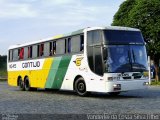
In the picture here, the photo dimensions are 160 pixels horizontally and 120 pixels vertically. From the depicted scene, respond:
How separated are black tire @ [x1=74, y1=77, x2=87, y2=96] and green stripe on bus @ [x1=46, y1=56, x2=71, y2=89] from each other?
129 centimetres

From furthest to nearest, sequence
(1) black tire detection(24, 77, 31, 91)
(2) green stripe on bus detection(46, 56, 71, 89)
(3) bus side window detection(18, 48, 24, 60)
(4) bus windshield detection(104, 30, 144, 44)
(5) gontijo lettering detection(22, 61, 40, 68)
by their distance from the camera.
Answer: (3) bus side window detection(18, 48, 24, 60) → (1) black tire detection(24, 77, 31, 91) → (5) gontijo lettering detection(22, 61, 40, 68) → (2) green stripe on bus detection(46, 56, 71, 89) → (4) bus windshield detection(104, 30, 144, 44)

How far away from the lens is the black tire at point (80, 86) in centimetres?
1993

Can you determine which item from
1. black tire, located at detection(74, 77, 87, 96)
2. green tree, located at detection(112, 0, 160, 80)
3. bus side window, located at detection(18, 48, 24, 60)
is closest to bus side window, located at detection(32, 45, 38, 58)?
bus side window, located at detection(18, 48, 24, 60)

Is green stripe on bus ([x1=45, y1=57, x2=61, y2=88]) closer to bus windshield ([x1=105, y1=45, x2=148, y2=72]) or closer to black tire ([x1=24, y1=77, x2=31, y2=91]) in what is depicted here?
black tire ([x1=24, y1=77, x2=31, y2=91])

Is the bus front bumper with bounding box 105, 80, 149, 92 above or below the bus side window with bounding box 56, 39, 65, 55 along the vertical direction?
below

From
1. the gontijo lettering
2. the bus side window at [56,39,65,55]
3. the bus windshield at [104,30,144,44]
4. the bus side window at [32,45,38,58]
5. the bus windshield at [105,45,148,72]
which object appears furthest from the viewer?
the bus side window at [32,45,38,58]

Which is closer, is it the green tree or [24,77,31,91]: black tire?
[24,77,31,91]: black tire

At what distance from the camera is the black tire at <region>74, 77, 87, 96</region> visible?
19933 millimetres

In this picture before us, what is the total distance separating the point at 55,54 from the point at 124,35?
15.5 feet

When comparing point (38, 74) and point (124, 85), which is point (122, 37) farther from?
point (38, 74)

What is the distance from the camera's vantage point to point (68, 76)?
21.2m

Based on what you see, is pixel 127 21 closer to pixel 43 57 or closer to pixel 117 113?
pixel 43 57

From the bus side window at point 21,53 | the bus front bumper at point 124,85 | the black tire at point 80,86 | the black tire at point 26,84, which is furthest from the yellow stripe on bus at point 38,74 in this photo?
the bus front bumper at point 124,85

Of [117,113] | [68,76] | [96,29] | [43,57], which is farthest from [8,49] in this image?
[117,113]
